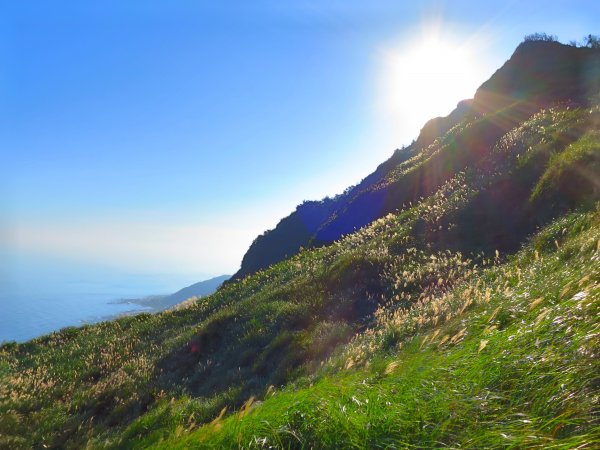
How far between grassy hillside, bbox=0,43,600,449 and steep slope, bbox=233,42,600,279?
195cm

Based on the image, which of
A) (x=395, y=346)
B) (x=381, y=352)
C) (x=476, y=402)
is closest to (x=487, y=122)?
(x=395, y=346)

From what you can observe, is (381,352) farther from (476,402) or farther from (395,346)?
(476,402)

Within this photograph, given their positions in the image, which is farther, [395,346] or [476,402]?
[395,346]

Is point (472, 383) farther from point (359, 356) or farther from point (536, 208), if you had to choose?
point (536, 208)

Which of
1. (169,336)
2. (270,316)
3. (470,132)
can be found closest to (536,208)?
(270,316)

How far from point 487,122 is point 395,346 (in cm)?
2743

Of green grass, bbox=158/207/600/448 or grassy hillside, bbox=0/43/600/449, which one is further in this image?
grassy hillside, bbox=0/43/600/449

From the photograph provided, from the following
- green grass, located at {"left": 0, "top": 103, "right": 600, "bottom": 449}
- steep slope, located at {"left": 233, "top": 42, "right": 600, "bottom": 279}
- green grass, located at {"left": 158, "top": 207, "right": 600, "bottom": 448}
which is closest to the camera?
green grass, located at {"left": 158, "top": 207, "right": 600, "bottom": 448}

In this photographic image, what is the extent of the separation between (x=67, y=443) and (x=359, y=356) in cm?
776

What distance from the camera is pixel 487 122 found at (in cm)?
2980

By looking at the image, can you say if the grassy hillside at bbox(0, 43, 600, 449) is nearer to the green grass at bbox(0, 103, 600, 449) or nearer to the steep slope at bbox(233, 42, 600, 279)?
the green grass at bbox(0, 103, 600, 449)

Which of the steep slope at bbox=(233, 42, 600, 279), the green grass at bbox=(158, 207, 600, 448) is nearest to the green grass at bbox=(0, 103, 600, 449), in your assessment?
the green grass at bbox=(158, 207, 600, 448)

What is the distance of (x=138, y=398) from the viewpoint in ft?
37.6

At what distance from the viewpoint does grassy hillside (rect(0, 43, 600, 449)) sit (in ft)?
9.30
